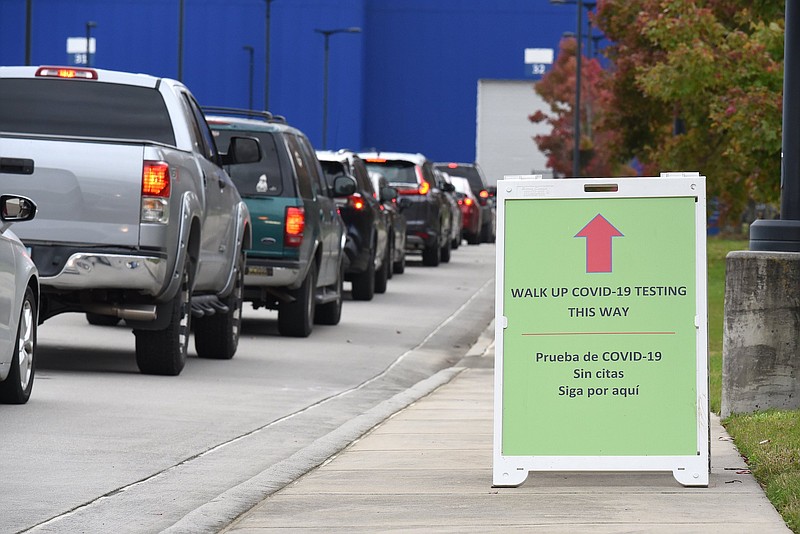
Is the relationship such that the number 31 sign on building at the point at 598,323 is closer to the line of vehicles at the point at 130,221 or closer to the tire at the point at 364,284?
the line of vehicles at the point at 130,221

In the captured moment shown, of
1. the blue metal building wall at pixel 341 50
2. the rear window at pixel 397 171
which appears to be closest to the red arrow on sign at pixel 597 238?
the rear window at pixel 397 171

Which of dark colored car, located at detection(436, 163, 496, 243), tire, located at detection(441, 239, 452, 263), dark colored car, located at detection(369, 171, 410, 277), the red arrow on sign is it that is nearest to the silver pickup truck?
the red arrow on sign

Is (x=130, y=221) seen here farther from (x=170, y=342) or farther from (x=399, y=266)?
(x=399, y=266)

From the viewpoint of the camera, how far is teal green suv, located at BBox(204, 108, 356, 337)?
1730 cm

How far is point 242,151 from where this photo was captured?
15.2 meters

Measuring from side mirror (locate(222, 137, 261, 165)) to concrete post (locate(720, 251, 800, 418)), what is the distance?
615cm

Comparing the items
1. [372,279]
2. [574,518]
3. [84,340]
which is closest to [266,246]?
[84,340]

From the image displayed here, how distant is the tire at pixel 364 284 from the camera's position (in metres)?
24.1

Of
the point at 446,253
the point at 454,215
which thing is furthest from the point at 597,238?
the point at 454,215

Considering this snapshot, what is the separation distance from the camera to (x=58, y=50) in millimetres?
88938

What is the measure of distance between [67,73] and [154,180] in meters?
1.68

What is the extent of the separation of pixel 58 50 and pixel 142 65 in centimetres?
488

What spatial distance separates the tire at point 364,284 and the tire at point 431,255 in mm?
9964

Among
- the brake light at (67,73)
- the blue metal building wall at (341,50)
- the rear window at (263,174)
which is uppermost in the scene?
the blue metal building wall at (341,50)
